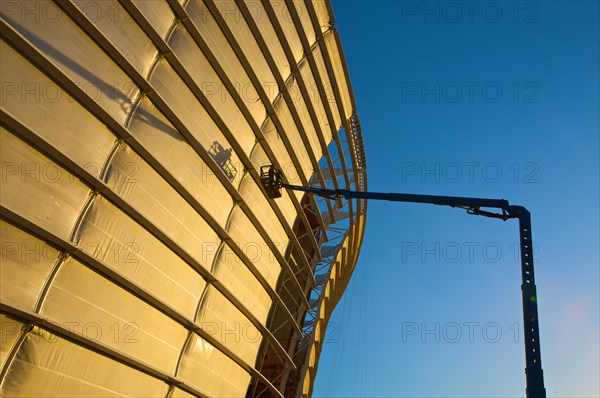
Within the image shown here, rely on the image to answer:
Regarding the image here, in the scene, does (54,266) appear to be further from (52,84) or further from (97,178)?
(52,84)

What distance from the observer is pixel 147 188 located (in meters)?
16.2

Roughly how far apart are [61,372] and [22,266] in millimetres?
2782

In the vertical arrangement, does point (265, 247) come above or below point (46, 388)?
above

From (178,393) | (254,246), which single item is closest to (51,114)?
(178,393)

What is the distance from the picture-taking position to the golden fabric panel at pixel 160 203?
15328 mm

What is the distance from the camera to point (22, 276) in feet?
40.6

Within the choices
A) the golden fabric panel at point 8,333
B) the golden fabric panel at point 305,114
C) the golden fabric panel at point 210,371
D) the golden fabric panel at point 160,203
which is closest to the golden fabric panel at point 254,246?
the golden fabric panel at point 160,203

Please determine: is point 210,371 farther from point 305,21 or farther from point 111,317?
point 305,21

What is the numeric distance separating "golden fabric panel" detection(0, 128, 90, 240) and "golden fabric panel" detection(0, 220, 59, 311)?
1.43 ft

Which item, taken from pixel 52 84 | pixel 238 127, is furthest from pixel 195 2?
pixel 52 84

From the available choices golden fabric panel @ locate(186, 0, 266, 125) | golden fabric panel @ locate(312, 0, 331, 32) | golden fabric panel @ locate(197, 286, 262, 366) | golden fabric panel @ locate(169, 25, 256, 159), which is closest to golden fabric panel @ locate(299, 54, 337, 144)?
golden fabric panel @ locate(312, 0, 331, 32)

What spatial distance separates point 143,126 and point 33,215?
468cm

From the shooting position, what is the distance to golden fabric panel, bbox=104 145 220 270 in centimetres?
1533

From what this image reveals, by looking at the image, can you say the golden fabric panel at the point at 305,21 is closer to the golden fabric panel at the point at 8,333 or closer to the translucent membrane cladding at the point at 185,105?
the translucent membrane cladding at the point at 185,105
